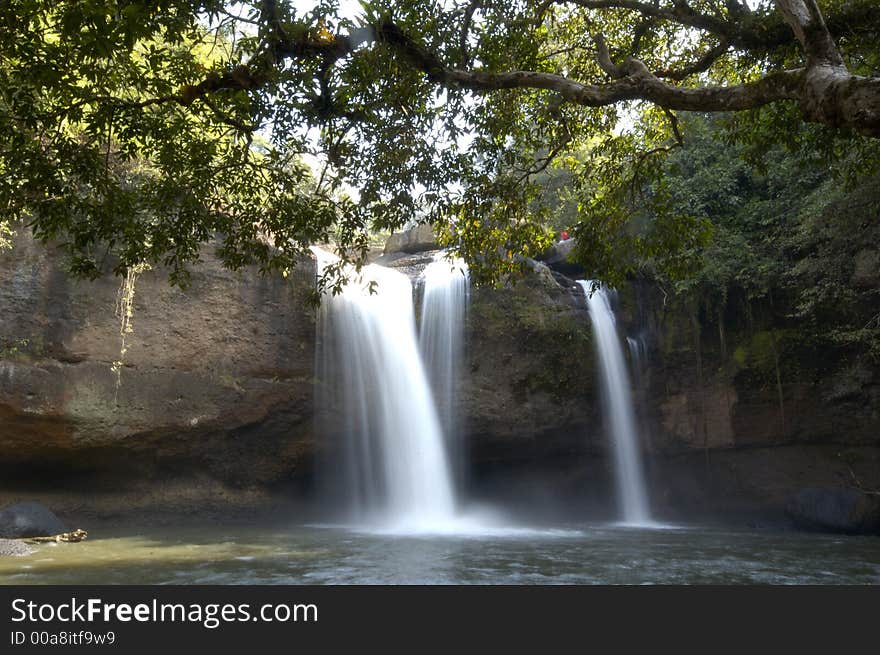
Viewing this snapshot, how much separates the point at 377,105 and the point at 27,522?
915 centimetres

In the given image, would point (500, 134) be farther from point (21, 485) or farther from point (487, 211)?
point (21, 485)

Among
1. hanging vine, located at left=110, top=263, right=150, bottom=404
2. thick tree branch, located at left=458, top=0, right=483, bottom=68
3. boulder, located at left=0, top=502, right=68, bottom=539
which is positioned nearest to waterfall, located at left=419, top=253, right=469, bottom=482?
hanging vine, located at left=110, top=263, right=150, bottom=404

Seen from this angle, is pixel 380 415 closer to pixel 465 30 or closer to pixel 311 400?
pixel 311 400

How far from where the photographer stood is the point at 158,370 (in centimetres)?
1412

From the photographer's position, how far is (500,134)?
358 inches

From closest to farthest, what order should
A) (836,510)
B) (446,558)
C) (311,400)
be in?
(446,558)
(836,510)
(311,400)

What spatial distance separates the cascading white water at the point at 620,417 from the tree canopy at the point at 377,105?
7311 millimetres

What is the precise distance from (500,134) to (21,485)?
1134 centimetres

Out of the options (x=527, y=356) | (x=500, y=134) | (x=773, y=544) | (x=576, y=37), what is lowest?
(x=773, y=544)

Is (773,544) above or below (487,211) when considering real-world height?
below

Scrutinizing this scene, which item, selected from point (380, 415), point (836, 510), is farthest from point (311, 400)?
point (836, 510)

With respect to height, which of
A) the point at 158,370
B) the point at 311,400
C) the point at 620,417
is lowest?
the point at 620,417
